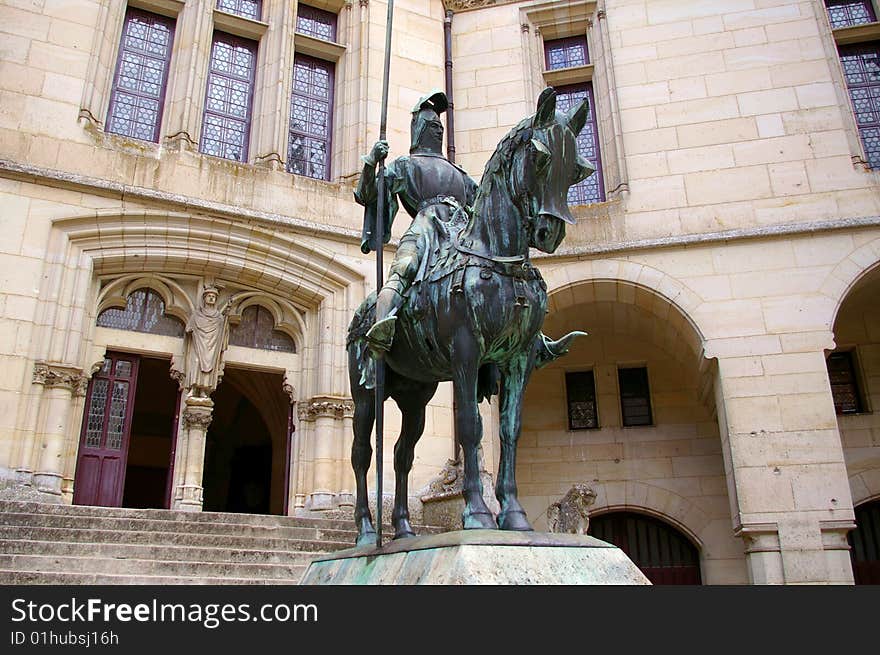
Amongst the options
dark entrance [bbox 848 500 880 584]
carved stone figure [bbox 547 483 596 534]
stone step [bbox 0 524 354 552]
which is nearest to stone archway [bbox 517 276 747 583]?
dark entrance [bbox 848 500 880 584]

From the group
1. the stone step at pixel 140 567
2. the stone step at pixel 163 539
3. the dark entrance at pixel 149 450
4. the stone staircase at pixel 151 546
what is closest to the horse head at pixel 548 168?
the stone staircase at pixel 151 546

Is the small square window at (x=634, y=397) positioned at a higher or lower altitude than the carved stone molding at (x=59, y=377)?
higher

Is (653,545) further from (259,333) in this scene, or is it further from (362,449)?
(362,449)

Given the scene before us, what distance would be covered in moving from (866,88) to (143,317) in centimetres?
1119

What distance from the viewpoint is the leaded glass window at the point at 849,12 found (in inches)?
463

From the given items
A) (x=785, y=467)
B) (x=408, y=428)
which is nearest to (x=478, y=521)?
(x=408, y=428)

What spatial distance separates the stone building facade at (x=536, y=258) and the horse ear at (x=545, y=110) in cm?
629

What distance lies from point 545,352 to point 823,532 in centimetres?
613

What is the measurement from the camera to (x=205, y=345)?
9672 mm

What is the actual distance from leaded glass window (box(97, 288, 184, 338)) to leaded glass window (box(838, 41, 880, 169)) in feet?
33.6

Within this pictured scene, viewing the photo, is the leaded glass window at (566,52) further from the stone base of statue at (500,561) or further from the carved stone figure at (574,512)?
the stone base of statue at (500,561)

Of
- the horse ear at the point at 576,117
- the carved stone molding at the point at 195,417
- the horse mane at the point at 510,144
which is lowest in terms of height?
the horse mane at the point at 510,144
